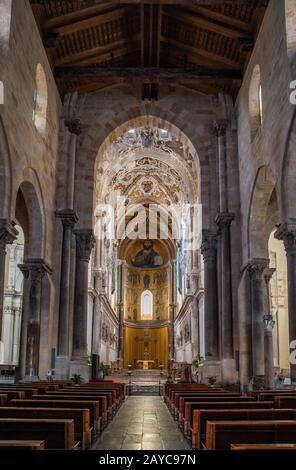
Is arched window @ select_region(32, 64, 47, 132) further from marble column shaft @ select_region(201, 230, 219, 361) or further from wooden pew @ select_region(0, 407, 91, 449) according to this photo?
wooden pew @ select_region(0, 407, 91, 449)

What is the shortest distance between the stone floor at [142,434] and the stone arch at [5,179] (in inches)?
269

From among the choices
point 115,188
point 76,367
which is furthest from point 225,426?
point 115,188

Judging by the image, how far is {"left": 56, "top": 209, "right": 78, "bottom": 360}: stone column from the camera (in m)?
23.3

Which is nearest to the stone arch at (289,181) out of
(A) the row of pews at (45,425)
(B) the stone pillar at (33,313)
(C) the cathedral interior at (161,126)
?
(C) the cathedral interior at (161,126)

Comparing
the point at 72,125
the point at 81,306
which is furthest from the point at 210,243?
the point at 72,125

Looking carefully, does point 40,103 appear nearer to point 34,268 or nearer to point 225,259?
point 34,268

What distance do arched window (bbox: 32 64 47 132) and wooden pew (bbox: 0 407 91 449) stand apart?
15808 millimetres

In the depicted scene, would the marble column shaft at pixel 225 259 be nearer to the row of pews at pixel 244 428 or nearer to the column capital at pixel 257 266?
the column capital at pixel 257 266

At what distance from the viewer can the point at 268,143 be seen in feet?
61.2

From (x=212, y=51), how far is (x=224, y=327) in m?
11.9

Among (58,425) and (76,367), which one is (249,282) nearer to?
(76,367)

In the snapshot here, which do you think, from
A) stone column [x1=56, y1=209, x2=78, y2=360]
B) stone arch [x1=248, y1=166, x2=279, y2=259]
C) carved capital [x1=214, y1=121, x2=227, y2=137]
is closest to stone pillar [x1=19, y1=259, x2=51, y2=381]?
stone column [x1=56, y1=209, x2=78, y2=360]

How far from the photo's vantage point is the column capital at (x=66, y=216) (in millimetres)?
24047

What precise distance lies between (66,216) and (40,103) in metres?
4.97
